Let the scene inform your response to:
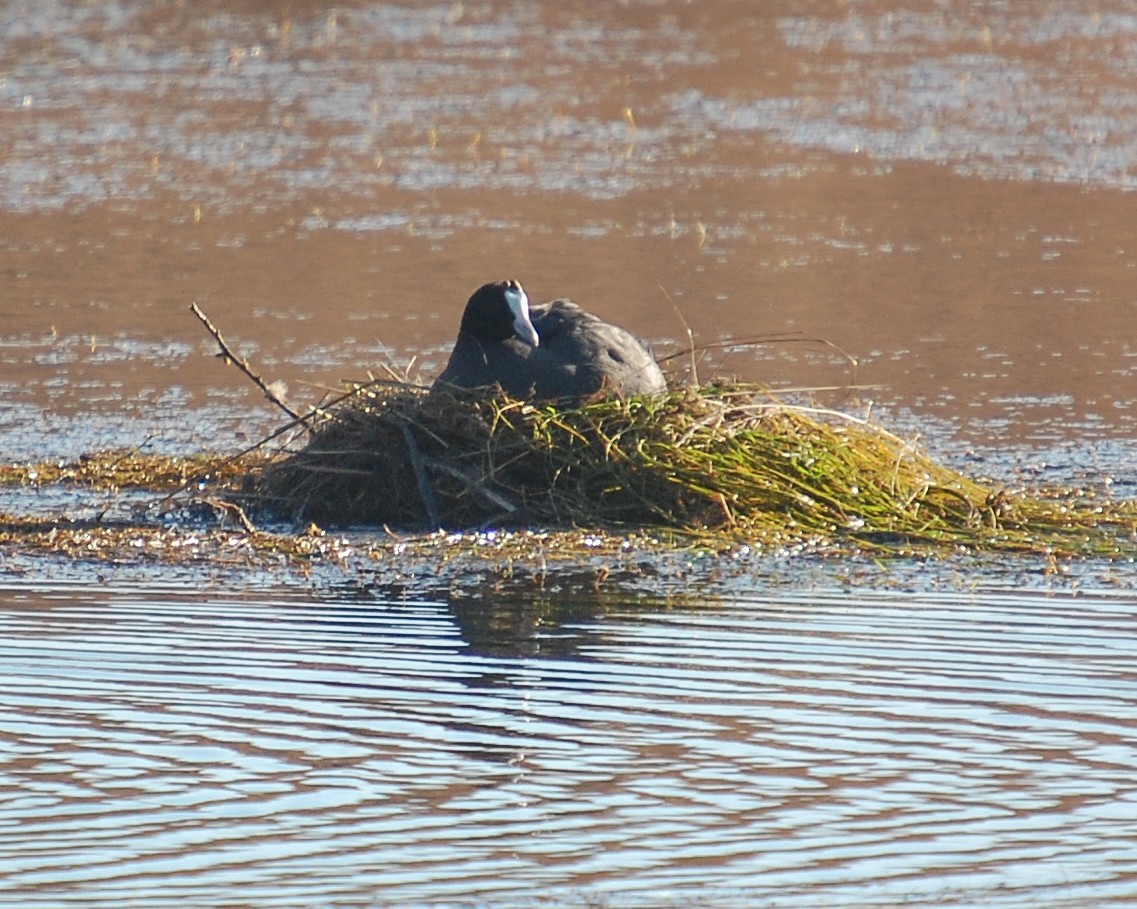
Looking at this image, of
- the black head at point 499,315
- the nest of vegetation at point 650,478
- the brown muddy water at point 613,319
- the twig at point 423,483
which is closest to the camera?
the brown muddy water at point 613,319

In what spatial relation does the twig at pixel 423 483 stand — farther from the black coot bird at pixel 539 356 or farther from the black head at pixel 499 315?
the black head at pixel 499 315

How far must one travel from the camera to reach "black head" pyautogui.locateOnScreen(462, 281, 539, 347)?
26.9 feet

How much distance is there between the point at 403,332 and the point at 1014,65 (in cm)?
977

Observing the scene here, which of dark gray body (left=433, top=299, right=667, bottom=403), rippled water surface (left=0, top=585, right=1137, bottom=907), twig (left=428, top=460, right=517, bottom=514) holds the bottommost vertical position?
rippled water surface (left=0, top=585, right=1137, bottom=907)

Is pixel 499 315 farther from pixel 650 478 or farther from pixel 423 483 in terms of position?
pixel 650 478

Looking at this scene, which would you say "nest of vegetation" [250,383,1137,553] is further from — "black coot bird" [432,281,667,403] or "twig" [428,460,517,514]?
"black coot bird" [432,281,667,403]

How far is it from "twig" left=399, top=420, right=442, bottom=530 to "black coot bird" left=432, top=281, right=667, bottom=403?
1.03 feet

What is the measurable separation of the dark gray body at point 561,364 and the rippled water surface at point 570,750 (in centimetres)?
155

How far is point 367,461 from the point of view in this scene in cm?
793

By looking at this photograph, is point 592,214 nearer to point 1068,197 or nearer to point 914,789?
point 1068,197

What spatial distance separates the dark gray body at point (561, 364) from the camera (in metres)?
8.08

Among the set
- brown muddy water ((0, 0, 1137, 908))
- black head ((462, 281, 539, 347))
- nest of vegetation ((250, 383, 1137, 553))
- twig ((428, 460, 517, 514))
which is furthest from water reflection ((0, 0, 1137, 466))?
twig ((428, 460, 517, 514))

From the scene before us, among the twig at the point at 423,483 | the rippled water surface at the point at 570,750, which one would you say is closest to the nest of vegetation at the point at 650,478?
the twig at the point at 423,483

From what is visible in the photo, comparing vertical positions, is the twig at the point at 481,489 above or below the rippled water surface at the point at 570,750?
Answer: above
